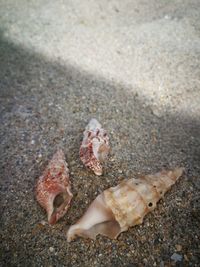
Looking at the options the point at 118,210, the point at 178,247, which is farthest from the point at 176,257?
the point at 118,210

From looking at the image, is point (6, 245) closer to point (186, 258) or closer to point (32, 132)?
point (32, 132)

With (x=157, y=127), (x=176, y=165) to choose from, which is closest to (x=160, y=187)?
(x=176, y=165)

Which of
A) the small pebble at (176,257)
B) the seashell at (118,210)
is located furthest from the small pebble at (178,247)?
the seashell at (118,210)

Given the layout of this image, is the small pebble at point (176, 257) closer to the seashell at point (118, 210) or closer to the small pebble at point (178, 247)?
the small pebble at point (178, 247)

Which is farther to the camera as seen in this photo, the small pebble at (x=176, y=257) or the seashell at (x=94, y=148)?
the seashell at (x=94, y=148)

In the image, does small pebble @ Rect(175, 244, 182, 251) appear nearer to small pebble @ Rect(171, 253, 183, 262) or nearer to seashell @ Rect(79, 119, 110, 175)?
small pebble @ Rect(171, 253, 183, 262)

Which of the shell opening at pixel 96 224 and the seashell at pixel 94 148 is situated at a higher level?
the seashell at pixel 94 148

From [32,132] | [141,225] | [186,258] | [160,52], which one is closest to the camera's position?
[186,258]
